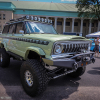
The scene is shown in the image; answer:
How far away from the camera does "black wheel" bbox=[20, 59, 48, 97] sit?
2717 mm

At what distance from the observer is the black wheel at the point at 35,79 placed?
107 inches

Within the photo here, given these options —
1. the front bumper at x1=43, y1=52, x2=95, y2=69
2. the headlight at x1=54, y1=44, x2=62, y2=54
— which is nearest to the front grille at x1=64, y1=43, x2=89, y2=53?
the headlight at x1=54, y1=44, x2=62, y2=54

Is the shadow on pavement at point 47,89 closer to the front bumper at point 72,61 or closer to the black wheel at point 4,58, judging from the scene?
the black wheel at point 4,58

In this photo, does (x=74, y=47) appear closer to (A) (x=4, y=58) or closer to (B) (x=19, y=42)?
(B) (x=19, y=42)

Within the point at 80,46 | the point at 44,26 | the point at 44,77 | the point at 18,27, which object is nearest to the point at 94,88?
the point at 80,46

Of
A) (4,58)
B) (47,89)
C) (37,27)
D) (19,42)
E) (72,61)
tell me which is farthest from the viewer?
(4,58)

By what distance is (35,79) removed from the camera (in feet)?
8.97

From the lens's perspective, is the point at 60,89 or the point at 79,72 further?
the point at 79,72

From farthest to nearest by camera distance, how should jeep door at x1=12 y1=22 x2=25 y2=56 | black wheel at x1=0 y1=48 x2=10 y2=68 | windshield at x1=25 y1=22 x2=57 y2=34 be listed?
black wheel at x1=0 y1=48 x2=10 y2=68 < windshield at x1=25 y1=22 x2=57 y2=34 < jeep door at x1=12 y1=22 x2=25 y2=56

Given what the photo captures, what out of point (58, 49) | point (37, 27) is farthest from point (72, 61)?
point (37, 27)

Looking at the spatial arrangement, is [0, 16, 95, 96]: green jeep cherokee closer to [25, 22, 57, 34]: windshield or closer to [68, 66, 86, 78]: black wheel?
[25, 22, 57, 34]: windshield

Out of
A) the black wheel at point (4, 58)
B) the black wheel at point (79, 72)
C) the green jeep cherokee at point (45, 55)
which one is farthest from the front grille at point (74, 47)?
the black wheel at point (4, 58)

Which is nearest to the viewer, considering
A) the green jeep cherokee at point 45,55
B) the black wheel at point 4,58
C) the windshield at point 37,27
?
the green jeep cherokee at point 45,55

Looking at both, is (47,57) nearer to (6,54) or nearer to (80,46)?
(80,46)
